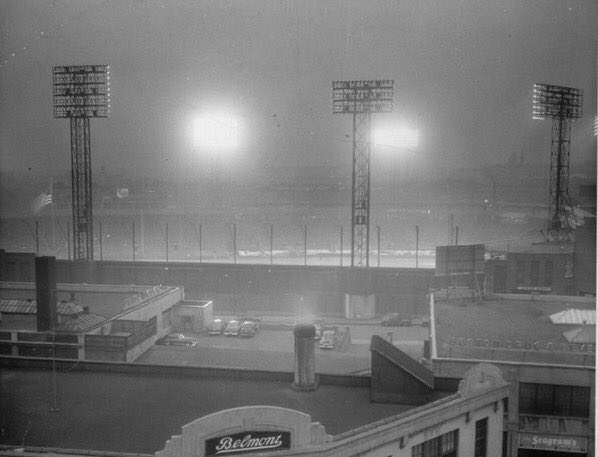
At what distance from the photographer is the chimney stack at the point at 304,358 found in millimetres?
11438

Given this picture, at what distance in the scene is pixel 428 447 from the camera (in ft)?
34.5

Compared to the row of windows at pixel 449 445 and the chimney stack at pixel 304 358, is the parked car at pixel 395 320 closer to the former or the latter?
the chimney stack at pixel 304 358

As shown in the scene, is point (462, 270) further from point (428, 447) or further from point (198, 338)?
point (428, 447)

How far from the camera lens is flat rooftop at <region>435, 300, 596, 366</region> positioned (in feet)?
45.4

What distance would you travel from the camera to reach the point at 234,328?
26922 millimetres

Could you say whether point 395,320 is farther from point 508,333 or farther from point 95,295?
point 95,295

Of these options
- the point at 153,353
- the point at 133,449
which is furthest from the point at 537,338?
the point at 153,353

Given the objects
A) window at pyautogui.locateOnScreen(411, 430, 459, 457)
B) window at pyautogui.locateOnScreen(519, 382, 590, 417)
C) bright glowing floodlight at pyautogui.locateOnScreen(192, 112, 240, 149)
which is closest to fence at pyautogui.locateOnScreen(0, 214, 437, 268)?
bright glowing floodlight at pyautogui.locateOnScreen(192, 112, 240, 149)

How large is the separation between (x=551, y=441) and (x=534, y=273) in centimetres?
1768

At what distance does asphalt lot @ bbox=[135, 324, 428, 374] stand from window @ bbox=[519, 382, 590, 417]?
5926mm

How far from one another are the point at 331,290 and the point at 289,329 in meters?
5.52

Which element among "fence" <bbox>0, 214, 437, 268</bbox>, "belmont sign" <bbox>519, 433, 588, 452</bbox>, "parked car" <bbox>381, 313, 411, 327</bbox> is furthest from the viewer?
"fence" <bbox>0, 214, 437, 268</bbox>

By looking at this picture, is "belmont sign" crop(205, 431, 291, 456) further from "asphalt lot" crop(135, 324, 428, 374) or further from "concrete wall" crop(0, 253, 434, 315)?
"concrete wall" crop(0, 253, 434, 315)

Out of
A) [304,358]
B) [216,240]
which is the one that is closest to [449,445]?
[304,358]
